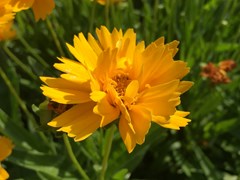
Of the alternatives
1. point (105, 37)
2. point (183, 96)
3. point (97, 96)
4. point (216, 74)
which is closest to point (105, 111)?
point (97, 96)

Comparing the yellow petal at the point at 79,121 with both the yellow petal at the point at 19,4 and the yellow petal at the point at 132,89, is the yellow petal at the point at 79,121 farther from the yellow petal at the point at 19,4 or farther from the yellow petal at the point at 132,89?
the yellow petal at the point at 19,4

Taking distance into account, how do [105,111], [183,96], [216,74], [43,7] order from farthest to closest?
[183,96] → [216,74] → [43,7] → [105,111]

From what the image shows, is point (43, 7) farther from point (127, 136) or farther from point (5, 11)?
point (127, 136)

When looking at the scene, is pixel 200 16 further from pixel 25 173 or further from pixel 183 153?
pixel 25 173

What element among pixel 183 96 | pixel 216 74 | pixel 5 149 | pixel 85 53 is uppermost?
pixel 85 53

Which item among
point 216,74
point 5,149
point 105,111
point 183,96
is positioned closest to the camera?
point 105,111

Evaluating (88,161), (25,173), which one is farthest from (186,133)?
(25,173)

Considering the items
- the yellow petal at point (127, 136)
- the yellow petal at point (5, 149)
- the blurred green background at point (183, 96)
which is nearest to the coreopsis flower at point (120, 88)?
the yellow petal at point (127, 136)

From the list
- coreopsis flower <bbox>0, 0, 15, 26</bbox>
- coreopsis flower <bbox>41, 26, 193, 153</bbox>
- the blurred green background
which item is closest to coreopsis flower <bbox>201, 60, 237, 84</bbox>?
the blurred green background
